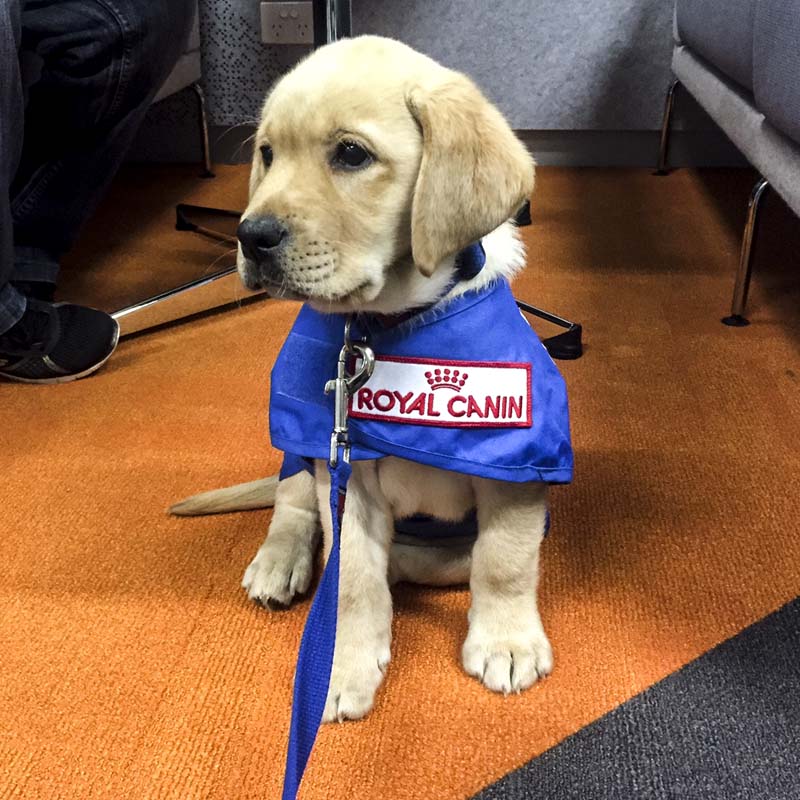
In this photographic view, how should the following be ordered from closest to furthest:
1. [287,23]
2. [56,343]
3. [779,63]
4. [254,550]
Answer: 1. [254,550]
2. [779,63]
3. [56,343]
4. [287,23]

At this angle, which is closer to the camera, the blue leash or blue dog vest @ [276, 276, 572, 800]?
the blue leash

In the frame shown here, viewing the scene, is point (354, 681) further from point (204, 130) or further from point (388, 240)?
point (204, 130)

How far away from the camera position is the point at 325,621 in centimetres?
88

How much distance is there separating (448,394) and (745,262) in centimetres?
136

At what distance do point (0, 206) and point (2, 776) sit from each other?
1.04m

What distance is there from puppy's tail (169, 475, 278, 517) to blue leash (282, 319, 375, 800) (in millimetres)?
346

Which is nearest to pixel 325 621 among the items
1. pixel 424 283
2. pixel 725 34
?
pixel 424 283

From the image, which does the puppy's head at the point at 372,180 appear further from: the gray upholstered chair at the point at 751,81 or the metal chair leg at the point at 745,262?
the metal chair leg at the point at 745,262

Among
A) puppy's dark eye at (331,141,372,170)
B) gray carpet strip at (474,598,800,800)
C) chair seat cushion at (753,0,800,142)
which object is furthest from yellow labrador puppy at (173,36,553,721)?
chair seat cushion at (753,0,800,142)

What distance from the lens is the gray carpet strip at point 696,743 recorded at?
89cm

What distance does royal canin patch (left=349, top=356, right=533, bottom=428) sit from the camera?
965 millimetres

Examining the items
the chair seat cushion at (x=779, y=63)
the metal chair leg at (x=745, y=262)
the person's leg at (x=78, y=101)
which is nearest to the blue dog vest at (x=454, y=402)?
the chair seat cushion at (x=779, y=63)

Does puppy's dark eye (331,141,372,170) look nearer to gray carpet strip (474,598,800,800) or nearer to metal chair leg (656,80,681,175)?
gray carpet strip (474,598,800,800)

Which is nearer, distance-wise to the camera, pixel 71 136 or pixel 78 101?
pixel 78 101
